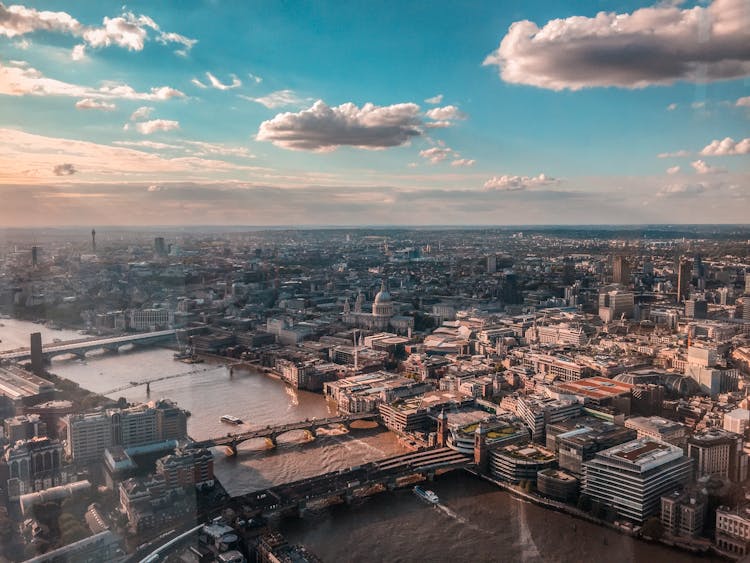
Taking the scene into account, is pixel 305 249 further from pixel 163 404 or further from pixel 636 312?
pixel 163 404

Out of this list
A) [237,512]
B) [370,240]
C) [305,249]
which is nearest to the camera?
[237,512]

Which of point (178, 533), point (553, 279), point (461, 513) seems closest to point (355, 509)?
point (461, 513)

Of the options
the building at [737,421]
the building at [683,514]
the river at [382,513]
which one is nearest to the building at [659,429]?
the building at [737,421]

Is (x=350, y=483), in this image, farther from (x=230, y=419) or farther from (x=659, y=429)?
(x=659, y=429)

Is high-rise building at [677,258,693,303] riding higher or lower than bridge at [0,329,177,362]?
higher

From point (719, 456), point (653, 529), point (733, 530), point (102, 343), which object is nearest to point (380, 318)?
point (102, 343)

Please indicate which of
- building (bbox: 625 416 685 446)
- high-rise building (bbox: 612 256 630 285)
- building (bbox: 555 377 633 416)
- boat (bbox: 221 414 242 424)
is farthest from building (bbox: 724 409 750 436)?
high-rise building (bbox: 612 256 630 285)

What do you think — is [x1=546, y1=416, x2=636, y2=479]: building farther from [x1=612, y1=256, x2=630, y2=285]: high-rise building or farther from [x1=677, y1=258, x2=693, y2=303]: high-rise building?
[x1=612, y1=256, x2=630, y2=285]: high-rise building
